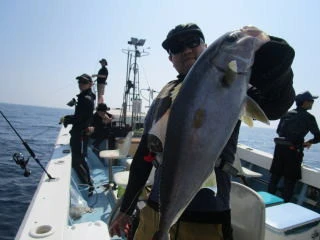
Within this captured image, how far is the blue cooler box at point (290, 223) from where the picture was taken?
3018mm

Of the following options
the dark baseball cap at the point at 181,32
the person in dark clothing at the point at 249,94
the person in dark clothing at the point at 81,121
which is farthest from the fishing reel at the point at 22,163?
the dark baseball cap at the point at 181,32

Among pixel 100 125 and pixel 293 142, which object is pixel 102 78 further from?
pixel 293 142

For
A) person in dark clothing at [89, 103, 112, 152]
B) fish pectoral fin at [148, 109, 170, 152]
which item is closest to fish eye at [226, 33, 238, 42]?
fish pectoral fin at [148, 109, 170, 152]

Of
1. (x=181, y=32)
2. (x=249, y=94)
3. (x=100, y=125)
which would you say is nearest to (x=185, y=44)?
(x=181, y=32)

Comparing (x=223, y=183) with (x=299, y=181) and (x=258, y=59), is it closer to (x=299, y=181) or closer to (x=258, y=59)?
(x=258, y=59)

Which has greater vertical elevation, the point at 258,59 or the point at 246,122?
the point at 258,59

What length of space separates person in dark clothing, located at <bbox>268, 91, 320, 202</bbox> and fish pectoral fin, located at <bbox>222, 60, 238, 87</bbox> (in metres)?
4.80

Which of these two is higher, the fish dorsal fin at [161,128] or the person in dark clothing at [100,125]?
the fish dorsal fin at [161,128]

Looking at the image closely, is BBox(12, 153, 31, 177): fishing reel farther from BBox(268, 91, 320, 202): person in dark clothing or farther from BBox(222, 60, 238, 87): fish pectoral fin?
BBox(222, 60, 238, 87): fish pectoral fin

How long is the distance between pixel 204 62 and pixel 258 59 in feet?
1.97

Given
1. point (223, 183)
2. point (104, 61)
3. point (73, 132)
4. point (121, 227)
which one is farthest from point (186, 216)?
point (104, 61)

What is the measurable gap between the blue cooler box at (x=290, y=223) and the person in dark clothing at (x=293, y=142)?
2354 mm

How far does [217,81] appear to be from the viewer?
4.47 ft

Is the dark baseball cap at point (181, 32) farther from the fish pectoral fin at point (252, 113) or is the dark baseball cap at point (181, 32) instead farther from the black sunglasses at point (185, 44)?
the fish pectoral fin at point (252, 113)
